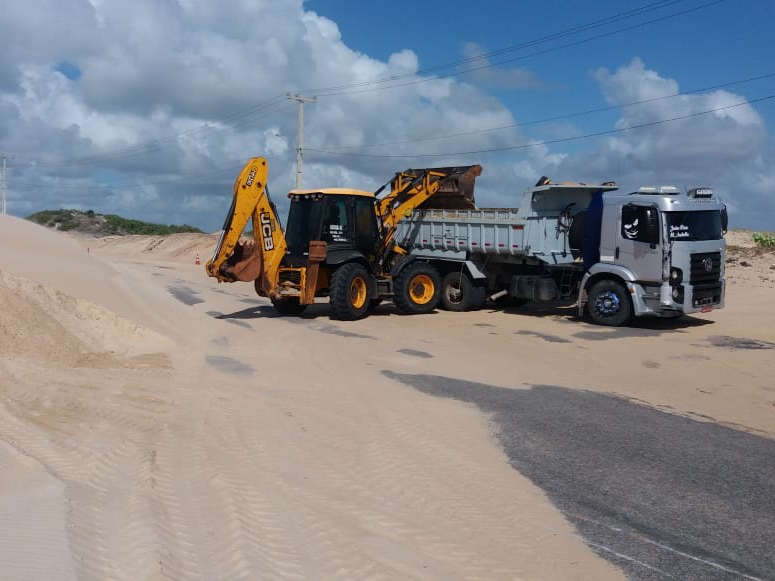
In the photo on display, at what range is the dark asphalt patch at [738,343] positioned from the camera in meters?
13.4

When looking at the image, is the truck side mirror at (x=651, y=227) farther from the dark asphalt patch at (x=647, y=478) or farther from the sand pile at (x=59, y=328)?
the sand pile at (x=59, y=328)

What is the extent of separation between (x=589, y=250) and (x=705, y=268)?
7.84ft

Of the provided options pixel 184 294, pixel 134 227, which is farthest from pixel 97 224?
pixel 184 294

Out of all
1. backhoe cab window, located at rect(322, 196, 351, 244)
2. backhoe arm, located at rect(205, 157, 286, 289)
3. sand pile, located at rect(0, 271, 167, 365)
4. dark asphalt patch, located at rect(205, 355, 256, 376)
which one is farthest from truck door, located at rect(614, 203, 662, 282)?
sand pile, located at rect(0, 271, 167, 365)

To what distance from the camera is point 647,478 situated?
21.7 feet

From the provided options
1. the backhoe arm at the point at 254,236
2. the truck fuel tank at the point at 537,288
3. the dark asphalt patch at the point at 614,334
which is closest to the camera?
the dark asphalt patch at the point at 614,334

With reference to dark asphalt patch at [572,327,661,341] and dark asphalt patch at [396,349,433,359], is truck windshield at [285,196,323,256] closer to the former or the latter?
dark asphalt patch at [396,349,433,359]

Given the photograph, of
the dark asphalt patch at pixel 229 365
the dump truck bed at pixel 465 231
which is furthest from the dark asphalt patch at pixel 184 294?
the dark asphalt patch at pixel 229 365

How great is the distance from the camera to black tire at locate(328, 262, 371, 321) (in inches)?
644

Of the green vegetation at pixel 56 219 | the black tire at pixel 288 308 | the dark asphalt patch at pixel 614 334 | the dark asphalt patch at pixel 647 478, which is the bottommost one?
the dark asphalt patch at pixel 647 478

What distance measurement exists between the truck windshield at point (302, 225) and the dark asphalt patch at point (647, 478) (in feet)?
25.5

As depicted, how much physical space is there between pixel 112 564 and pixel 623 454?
193 inches

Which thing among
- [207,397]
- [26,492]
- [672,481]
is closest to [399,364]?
[207,397]

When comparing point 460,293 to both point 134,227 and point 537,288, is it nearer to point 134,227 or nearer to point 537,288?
point 537,288
